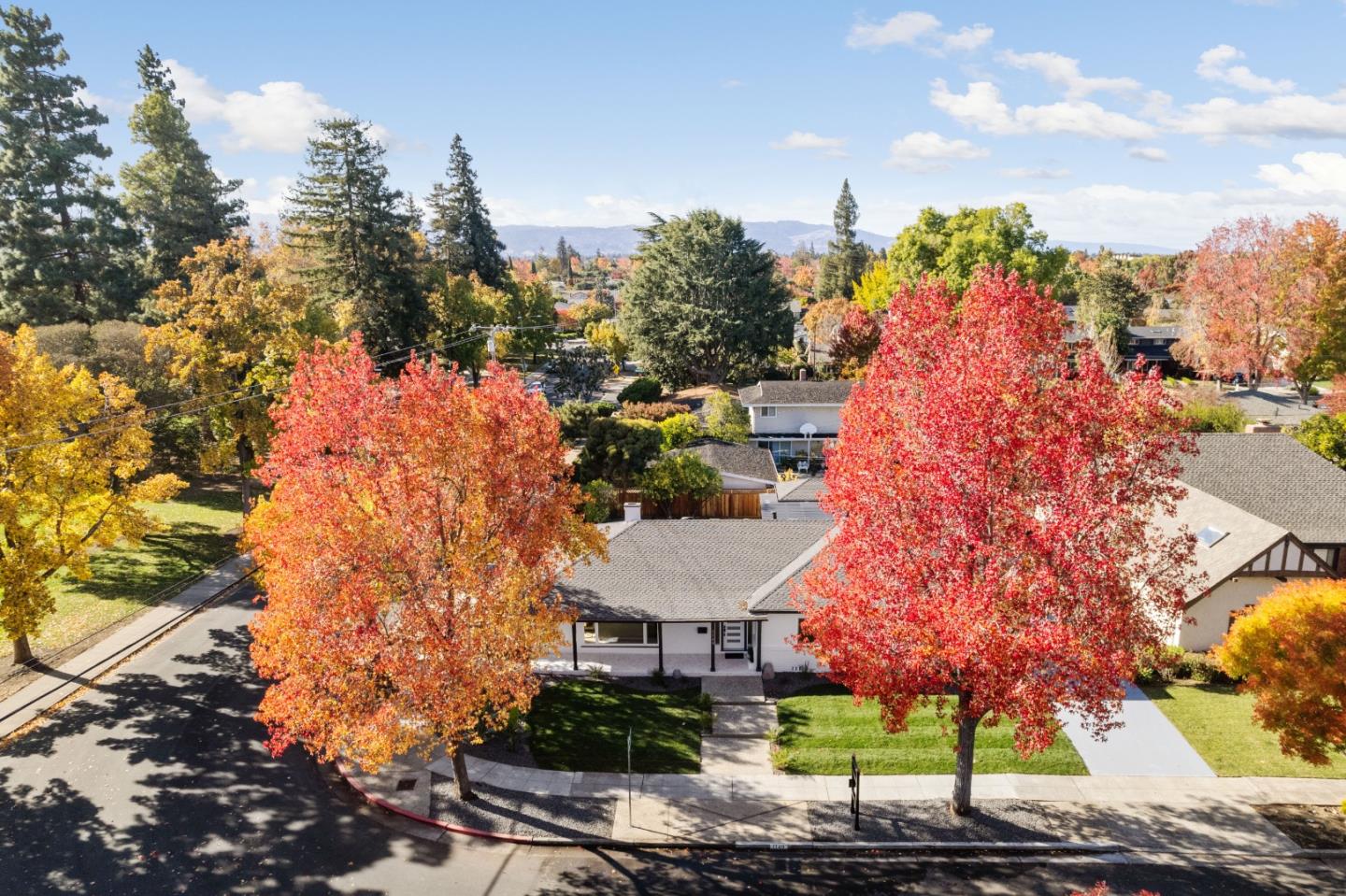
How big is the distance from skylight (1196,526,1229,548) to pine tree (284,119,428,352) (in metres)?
50.8

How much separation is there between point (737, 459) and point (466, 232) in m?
63.0

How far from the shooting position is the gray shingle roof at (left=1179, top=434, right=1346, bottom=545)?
92.7 ft

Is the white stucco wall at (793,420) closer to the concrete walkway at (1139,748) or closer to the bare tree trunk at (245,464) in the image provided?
the bare tree trunk at (245,464)

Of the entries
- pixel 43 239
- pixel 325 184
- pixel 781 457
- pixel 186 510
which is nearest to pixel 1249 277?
pixel 781 457

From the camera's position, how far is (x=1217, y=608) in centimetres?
2603

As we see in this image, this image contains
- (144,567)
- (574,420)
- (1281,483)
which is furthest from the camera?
(574,420)

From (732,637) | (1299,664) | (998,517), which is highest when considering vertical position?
(998,517)

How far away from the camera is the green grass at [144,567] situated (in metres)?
29.6

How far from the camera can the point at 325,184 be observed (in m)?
55.3

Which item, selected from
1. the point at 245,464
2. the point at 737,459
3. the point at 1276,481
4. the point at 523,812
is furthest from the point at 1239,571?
the point at 245,464

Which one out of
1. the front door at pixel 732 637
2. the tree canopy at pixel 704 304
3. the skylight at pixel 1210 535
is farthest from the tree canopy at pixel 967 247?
the front door at pixel 732 637

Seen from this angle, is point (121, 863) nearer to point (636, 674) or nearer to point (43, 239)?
point (636, 674)

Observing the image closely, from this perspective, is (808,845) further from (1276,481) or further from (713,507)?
(1276,481)

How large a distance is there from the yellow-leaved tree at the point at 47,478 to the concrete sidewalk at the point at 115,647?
1952 mm
